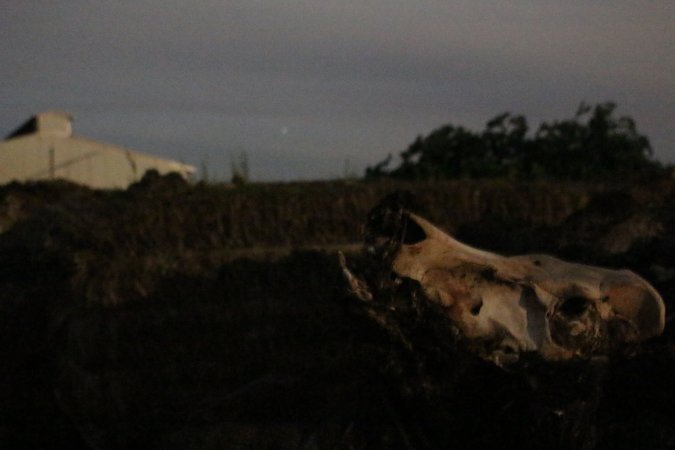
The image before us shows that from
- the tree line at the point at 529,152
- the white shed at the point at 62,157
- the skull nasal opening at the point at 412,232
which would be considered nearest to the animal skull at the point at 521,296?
the skull nasal opening at the point at 412,232

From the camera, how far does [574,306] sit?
24.8 feet

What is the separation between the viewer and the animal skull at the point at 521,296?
715cm

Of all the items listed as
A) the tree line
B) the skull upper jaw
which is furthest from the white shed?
the skull upper jaw

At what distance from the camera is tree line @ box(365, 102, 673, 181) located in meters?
17.4

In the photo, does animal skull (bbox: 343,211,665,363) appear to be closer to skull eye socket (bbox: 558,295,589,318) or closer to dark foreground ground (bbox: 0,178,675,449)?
skull eye socket (bbox: 558,295,589,318)

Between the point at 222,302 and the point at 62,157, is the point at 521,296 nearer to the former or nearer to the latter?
the point at 222,302

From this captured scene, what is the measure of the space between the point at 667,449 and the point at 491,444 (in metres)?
1.27

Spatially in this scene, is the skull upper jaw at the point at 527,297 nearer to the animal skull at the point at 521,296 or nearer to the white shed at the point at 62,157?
the animal skull at the point at 521,296

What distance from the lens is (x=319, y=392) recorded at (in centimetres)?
891

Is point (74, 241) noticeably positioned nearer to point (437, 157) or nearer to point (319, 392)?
point (319, 392)

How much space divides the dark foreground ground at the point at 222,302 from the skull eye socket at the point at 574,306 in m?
0.68

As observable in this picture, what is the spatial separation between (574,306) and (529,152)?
10469 mm

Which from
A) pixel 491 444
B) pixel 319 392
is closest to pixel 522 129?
pixel 319 392

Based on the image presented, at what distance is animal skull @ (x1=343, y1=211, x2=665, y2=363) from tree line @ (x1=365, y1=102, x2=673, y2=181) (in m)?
9.15
